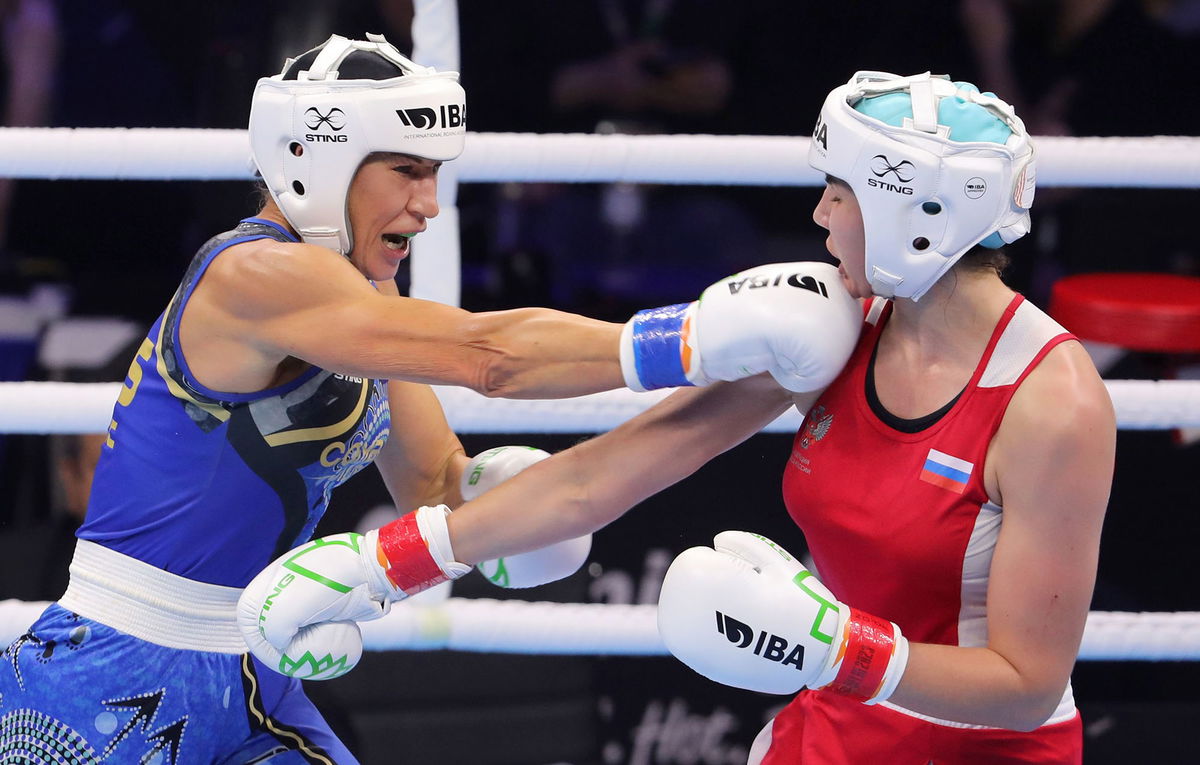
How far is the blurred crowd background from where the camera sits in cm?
354

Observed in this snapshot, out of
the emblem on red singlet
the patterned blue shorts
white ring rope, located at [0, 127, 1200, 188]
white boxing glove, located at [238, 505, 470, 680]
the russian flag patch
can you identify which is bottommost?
the patterned blue shorts

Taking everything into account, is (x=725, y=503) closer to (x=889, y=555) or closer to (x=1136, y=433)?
(x=1136, y=433)

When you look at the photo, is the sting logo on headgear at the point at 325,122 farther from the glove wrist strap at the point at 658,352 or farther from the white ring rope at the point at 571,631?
the white ring rope at the point at 571,631

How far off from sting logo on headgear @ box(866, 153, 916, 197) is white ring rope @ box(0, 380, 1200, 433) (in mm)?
874

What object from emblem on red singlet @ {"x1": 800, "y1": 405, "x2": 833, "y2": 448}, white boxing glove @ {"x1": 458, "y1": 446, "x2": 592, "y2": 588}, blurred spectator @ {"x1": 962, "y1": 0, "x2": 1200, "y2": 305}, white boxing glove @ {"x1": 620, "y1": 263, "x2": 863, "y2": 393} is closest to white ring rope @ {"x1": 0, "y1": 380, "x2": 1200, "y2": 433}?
white boxing glove @ {"x1": 458, "y1": 446, "x2": 592, "y2": 588}

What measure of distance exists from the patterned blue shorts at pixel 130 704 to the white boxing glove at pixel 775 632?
63 centimetres

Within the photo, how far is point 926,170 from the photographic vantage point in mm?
1573

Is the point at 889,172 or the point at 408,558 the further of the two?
the point at 408,558

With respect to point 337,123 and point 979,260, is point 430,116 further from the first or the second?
point 979,260

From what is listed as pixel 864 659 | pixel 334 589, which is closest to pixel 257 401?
pixel 334 589

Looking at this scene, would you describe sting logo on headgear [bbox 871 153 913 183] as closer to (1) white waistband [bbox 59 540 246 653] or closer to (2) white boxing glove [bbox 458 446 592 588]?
(2) white boxing glove [bbox 458 446 592 588]

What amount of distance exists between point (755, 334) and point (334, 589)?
0.66 m

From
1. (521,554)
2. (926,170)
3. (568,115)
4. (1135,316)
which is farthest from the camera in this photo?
(568,115)

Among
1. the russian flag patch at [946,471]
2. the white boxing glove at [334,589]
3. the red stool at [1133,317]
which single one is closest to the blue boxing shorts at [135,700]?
the white boxing glove at [334,589]
